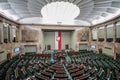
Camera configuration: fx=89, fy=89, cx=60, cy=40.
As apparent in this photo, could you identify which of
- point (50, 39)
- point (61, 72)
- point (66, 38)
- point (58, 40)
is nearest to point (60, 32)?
point (58, 40)

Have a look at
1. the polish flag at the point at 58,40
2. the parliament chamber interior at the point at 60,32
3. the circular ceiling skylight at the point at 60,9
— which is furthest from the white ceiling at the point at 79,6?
the polish flag at the point at 58,40

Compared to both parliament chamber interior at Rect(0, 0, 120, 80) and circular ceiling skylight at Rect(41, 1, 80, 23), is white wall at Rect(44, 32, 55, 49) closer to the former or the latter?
parliament chamber interior at Rect(0, 0, 120, 80)

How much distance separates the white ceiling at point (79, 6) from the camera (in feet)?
47.0

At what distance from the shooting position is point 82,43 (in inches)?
1083

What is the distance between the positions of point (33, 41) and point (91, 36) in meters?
17.1

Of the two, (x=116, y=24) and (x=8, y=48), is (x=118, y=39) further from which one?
(x=8, y=48)

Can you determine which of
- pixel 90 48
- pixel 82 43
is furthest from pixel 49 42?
pixel 90 48

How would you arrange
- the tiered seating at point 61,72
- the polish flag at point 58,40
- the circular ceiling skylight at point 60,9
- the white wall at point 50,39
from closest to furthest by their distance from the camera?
the tiered seating at point 61,72, the circular ceiling skylight at point 60,9, the polish flag at point 58,40, the white wall at point 50,39

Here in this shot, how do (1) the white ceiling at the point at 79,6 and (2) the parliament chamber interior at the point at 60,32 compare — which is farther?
(2) the parliament chamber interior at the point at 60,32

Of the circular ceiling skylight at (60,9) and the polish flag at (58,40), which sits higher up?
the circular ceiling skylight at (60,9)

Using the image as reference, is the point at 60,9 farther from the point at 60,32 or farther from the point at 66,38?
the point at 66,38

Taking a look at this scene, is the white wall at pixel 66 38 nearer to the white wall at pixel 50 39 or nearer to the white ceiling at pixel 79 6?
the white wall at pixel 50 39

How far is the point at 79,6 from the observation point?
655 inches

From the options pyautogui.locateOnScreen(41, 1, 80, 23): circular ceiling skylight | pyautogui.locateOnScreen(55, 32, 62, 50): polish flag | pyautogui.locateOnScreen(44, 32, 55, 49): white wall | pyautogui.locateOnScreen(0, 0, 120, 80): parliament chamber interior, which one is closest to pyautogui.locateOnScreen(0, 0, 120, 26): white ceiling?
pyautogui.locateOnScreen(0, 0, 120, 80): parliament chamber interior
